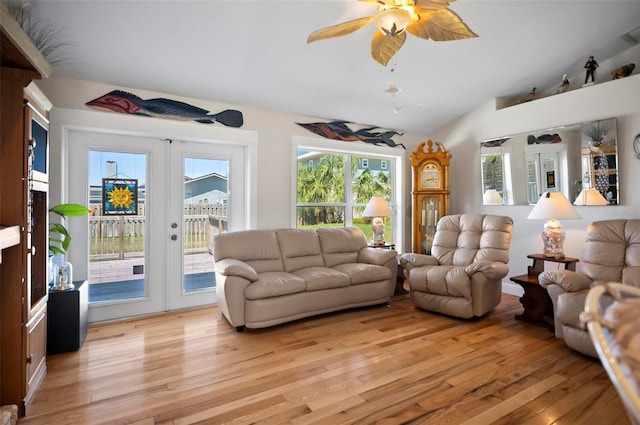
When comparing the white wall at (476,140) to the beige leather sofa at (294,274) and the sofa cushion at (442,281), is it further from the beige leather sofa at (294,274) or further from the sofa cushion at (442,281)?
the sofa cushion at (442,281)

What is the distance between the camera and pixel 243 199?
4090mm

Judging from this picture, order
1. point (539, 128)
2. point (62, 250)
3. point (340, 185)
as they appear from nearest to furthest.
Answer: point (62, 250)
point (539, 128)
point (340, 185)

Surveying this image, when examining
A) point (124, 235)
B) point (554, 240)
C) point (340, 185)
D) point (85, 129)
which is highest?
point (85, 129)

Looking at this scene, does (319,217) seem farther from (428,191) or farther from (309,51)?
(309,51)

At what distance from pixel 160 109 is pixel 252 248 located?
1.76 metres

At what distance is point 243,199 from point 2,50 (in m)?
2.57

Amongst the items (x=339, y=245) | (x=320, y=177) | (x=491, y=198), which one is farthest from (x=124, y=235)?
(x=491, y=198)

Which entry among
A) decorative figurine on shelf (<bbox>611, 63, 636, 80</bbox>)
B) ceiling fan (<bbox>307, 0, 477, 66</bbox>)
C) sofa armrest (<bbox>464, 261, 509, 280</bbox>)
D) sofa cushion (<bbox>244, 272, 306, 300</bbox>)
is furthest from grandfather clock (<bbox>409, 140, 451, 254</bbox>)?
ceiling fan (<bbox>307, 0, 477, 66</bbox>)

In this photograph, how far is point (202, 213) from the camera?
152 inches

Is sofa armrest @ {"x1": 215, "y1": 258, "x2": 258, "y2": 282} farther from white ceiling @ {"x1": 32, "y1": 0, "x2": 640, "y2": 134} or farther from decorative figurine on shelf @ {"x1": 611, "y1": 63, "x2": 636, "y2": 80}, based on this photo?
decorative figurine on shelf @ {"x1": 611, "y1": 63, "x2": 636, "y2": 80}

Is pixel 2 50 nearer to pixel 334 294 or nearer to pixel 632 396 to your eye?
pixel 632 396

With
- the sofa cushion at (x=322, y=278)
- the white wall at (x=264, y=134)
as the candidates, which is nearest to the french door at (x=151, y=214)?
the white wall at (x=264, y=134)

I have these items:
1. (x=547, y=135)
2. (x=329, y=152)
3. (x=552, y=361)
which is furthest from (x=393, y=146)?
(x=552, y=361)

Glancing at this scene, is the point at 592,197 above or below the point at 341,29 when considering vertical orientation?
below
